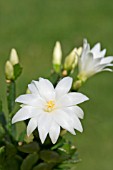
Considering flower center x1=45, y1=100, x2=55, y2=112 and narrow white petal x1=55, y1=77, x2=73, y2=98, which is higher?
narrow white petal x1=55, y1=77, x2=73, y2=98

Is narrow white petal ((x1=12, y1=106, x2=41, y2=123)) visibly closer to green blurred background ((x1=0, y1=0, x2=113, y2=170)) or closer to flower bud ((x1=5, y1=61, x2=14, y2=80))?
flower bud ((x1=5, y1=61, x2=14, y2=80))

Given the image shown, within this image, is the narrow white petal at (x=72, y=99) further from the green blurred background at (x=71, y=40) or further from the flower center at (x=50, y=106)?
the green blurred background at (x=71, y=40)

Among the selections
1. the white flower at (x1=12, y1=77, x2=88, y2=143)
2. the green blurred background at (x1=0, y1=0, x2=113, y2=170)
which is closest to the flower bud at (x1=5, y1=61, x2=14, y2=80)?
the white flower at (x1=12, y1=77, x2=88, y2=143)

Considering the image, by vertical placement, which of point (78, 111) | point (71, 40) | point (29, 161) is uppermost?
point (71, 40)

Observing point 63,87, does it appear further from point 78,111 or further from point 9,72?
point 9,72

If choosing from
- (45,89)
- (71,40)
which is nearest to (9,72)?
(45,89)

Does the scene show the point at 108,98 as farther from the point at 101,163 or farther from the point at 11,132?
the point at 11,132
